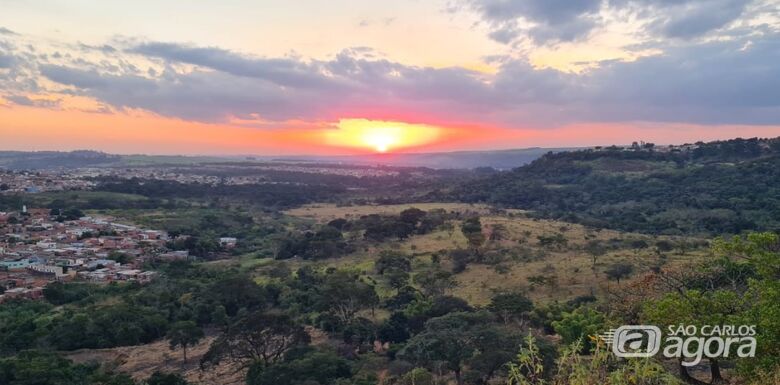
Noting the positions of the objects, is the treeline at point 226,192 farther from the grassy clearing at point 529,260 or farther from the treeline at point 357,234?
the grassy clearing at point 529,260

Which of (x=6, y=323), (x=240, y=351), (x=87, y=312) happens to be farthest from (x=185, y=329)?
(x=6, y=323)

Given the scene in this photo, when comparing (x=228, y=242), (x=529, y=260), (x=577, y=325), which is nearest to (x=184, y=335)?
(x=577, y=325)

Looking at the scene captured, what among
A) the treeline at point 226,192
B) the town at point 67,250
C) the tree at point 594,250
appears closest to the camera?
the tree at point 594,250

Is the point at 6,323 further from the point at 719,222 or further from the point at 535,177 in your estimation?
the point at 535,177

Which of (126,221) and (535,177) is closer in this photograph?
(126,221)

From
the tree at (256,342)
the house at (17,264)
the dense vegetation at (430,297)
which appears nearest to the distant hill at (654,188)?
the dense vegetation at (430,297)

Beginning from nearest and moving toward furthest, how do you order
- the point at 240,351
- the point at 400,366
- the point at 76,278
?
1. the point at 400,366
2. the point at 240,351
3. the point at 76,278

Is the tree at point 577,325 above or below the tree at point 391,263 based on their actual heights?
above
